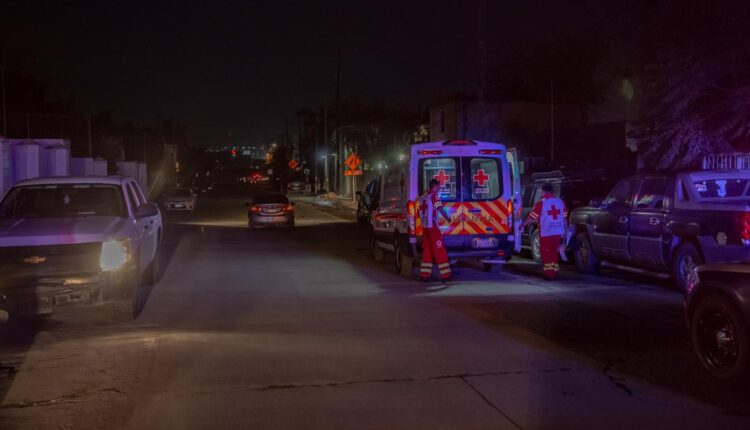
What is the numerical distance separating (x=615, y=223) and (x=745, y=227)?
333 cm

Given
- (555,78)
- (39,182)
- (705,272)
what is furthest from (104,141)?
(705,272)

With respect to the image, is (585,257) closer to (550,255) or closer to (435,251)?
(550,255)

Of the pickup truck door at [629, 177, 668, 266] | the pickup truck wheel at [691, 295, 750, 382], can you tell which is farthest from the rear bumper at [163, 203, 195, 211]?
the pickup truck wheel at [691, 295, 750, 382]

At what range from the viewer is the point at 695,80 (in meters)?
16.5

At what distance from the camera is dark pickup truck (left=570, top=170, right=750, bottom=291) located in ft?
33.4

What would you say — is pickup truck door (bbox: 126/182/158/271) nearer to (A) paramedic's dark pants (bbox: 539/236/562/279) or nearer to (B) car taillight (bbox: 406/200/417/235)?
(B) car taillight (bbox: 406/200/417/235)

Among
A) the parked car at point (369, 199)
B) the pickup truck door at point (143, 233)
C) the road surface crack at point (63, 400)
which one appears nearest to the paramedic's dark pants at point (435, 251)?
the parked car at point (369, 199)

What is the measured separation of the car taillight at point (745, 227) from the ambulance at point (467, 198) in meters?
4.41

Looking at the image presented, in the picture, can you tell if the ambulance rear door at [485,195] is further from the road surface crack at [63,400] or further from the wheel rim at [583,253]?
the road surface crack at [63,400]

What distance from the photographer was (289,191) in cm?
8169

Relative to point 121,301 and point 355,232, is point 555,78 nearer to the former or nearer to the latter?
point 355,232

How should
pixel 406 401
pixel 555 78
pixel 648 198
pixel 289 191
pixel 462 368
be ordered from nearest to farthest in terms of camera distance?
pixel 406 401 < pixel 462 368 < pixel 648 198 < pixel 555 78 < pixel 289 191

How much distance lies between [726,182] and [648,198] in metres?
1.28

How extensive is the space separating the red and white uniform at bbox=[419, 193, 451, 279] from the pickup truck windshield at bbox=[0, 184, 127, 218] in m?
4.80
